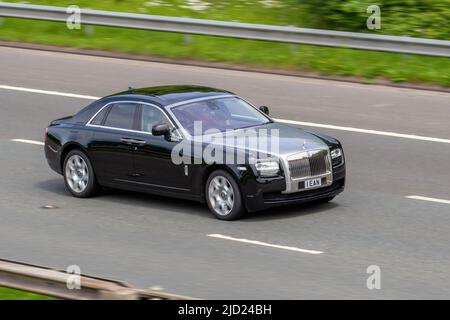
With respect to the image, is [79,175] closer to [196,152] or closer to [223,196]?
[196,152]

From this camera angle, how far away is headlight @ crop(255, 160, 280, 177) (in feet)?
46.8

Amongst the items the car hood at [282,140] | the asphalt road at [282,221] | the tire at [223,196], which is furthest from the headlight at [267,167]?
the asphalt road at [282,221]

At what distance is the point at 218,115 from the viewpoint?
1546cm

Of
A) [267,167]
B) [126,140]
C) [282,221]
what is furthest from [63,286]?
[126,140]

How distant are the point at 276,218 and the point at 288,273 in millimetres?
2518

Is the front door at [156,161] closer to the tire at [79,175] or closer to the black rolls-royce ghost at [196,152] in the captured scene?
the black rolls-royce ghost at [196,152]

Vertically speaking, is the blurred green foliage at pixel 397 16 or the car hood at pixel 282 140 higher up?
the blurred green foliage at pixel 397 16

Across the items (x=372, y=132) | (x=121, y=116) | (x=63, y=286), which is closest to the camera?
(x=63, y=286)

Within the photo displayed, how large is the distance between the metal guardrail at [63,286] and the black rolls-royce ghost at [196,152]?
405cm

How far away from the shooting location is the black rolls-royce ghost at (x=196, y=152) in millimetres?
14367

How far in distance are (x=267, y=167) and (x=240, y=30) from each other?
9842 millimetres

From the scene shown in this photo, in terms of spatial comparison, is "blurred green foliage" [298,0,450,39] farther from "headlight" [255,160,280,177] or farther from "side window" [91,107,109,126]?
"headlight" [255,160,280,177]

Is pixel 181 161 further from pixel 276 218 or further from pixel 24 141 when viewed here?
pixel 24 141
